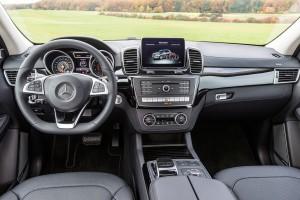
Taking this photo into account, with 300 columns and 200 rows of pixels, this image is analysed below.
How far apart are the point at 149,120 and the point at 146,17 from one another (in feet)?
2.22

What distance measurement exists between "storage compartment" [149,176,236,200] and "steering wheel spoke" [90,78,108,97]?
0.47 m

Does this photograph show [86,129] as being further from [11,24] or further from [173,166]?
[11,24]

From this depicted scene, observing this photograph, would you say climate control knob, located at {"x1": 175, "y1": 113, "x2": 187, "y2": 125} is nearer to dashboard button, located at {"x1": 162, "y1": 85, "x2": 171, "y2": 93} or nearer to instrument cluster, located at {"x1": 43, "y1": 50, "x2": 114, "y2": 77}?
dashboard button, located at {"x1": 162, "y1": 85, "x2": 171, "y2": 93}

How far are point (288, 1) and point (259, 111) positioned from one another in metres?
0.76

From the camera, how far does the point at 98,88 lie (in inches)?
71.5

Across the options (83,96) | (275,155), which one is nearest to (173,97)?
(83,96)

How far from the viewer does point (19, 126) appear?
244 centimetres

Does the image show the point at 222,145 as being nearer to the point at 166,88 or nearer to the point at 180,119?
the point at 180,119

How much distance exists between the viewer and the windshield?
A: 2.46 meters

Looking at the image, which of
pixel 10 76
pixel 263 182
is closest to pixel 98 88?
pixel 10 76

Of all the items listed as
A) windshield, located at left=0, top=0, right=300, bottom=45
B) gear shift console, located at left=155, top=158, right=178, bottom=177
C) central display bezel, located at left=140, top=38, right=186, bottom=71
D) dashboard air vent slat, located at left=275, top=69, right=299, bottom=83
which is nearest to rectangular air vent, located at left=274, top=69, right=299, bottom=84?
dashboard air vent slat, located at left=275, top=69, right=299, bottom=83

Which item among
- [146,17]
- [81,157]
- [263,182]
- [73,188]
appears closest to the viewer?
[73,188]

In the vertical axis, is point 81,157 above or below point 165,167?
below

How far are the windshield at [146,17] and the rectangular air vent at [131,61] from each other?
279 millimetres
